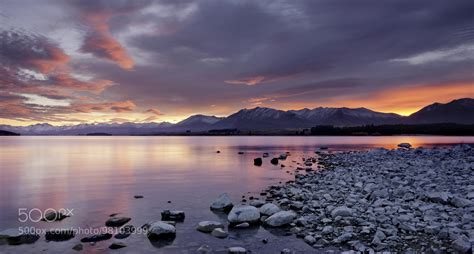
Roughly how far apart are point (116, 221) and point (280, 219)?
26.8 ft

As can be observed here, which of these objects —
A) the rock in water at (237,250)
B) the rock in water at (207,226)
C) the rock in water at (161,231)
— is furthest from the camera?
the rock in water at (207,226)

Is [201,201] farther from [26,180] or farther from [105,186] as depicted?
[26,180]

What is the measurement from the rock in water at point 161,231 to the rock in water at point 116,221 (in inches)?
106

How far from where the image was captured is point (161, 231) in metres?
13.4

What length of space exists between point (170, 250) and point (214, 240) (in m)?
1.88

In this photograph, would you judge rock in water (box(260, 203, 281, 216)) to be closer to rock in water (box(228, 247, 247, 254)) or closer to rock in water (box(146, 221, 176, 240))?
rock in water (box(228, 247, 247, 254))

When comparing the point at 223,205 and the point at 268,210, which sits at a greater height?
the point at 268,210

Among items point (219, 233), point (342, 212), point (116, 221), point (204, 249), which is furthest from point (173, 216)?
point (342, 212)

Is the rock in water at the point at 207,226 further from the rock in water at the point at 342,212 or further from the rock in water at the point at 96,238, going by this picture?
the rock in water at the point at 342,212

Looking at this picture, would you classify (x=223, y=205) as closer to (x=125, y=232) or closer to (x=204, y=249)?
(x=125, y=232)

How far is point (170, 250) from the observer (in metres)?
12.1

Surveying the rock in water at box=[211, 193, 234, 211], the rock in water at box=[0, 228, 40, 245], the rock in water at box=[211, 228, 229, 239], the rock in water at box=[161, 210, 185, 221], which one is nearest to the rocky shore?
the rock in water at box=[211, 228, 229, 239]

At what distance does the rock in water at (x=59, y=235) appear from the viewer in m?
13.4

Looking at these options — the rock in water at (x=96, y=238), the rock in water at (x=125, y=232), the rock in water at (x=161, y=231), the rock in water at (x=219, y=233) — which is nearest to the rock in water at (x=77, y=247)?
the rock in water at (x=96, y=238)
